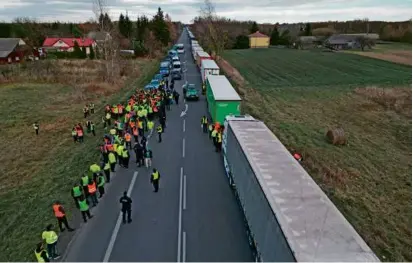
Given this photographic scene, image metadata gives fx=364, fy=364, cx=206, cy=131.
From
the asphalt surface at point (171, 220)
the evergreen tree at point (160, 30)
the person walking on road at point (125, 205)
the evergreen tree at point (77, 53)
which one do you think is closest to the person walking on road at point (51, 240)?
the asphalt surface at point (171, 220)

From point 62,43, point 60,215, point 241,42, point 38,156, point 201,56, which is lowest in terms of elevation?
point 38,156

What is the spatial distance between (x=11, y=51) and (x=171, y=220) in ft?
227

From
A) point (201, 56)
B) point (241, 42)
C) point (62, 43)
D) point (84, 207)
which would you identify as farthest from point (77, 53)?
point (84, 207)

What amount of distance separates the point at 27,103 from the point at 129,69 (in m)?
21.0

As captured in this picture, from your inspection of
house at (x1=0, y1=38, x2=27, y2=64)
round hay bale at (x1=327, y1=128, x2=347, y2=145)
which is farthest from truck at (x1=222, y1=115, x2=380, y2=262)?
house at (x1=0, y1=38, x2=27, y2=64)

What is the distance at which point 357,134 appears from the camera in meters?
26.4

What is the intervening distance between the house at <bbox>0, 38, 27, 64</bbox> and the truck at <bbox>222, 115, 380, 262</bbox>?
68369 millimetres

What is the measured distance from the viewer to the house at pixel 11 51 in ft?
226

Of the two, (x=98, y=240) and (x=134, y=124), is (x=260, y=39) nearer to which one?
(x=134, y=124)

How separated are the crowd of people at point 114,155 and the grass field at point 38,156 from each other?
82 cm

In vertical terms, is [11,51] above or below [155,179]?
above

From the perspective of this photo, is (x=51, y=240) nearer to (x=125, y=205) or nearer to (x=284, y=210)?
(x=125, y=205)

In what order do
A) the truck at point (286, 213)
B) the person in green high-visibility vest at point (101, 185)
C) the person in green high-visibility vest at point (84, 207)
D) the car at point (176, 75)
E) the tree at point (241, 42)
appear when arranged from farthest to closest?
the tree at point (241, 42)
the car at point (176, 75)
the person in green high-visibility vest at point (101, 185)
the person in green high-visibility vest at point (84, 207)
the truck at point (286, 213)

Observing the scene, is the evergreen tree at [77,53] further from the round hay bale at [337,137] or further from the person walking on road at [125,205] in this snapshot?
the person walking on road at [125,205]
